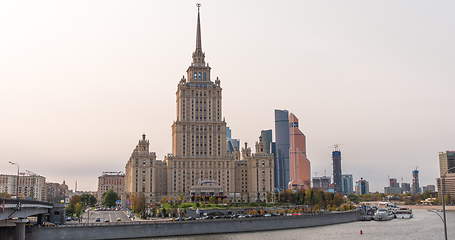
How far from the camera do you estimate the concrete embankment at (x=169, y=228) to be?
106m

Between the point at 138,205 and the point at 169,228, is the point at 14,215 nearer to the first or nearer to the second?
the point at 169,228

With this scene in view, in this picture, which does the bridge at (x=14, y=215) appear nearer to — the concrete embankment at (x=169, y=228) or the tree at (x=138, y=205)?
the concrete embankment at (x=169, y=228)

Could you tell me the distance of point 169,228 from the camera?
118 metres

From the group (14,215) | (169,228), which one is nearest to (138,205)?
(169,228)

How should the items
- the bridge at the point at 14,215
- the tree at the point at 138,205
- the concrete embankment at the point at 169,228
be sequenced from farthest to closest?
the tree at the point at 138,205 < the concrete embankment at the point at 169,228 < the bridge at the point at 14,215

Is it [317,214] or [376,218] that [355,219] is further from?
[317,214]

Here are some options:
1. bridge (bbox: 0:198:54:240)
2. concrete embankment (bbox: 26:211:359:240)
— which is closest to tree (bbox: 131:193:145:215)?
concrete embankment (bbox: 26:211:359:240)

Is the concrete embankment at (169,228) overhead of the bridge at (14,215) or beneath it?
beneath

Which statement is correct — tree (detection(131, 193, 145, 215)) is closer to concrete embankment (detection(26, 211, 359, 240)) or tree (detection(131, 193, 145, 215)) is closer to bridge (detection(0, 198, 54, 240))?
concrete embankment (detection(26, 211, 359, 240))

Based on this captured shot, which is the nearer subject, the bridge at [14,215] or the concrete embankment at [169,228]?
the bridge at [14,215]

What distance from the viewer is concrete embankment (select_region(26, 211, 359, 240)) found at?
4171 inches

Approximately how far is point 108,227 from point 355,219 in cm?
9276

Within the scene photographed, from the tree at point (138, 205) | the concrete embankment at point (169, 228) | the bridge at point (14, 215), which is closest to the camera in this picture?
the bridge at point (14, 215)

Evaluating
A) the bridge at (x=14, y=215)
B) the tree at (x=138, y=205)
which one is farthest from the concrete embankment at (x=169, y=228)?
the tree at (x=138, y=205)
